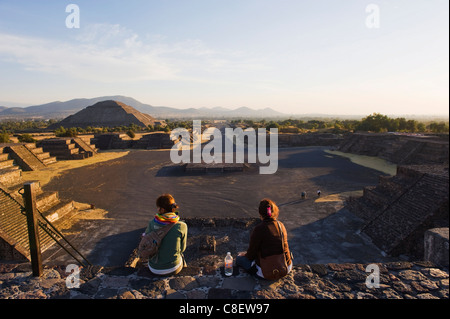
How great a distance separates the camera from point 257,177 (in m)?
17.7

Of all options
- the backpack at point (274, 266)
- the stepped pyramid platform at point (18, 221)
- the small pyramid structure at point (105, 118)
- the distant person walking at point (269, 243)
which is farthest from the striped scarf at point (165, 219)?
the small pyramid structure at point (105, 118)

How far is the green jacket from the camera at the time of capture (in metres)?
3.75

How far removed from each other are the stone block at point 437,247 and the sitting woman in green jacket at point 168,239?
4197mm

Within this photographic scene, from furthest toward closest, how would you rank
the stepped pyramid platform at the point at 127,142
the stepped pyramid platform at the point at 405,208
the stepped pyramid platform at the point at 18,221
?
the stepped pyramid platform at the point at 127,142 → the stepped pyramid platform at the point at 405,208 → the stepped pyramid platform at the point at 18,221

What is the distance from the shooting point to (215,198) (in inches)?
525

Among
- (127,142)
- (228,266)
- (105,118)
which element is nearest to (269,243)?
(228,266)

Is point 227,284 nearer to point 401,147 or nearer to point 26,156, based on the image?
point 26,156

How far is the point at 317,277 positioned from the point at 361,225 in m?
6.96

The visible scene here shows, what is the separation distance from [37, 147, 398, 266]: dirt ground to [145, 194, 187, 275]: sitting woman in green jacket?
4.39 metres

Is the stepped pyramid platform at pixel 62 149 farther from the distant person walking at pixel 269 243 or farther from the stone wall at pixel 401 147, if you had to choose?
the stone wall at pixel 401 147

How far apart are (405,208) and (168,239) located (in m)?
9.24

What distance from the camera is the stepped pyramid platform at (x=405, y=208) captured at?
7.99m
